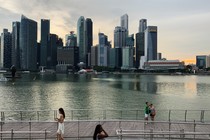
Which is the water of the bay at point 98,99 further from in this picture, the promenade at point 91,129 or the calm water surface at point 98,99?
the promenade at point 91,129

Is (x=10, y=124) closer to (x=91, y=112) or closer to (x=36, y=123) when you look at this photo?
(x=36, y=123)

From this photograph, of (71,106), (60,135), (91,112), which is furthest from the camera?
(71,106)

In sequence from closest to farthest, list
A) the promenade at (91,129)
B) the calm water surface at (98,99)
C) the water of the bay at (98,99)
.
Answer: the promenade at (91,129)
the water of the bay at (98,99)
the calm water surface at (98,99)

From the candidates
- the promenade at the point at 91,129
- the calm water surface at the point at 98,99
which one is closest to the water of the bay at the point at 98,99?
the calm water surface at the point at 98,99

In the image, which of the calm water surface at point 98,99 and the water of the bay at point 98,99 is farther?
the calm water surface at point 98,99

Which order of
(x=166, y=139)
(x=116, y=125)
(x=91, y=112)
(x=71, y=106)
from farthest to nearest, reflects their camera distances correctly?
1. (x=71, y=106)
2. (x=91, y=112)
3. (x=116, y=125)
4. (x=166, y=139)

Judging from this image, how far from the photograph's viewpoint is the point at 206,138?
20.0 m

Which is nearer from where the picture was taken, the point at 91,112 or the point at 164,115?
the point at 164,115

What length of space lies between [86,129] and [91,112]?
3356cm

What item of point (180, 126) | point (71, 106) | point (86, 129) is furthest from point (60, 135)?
point (71, 106)

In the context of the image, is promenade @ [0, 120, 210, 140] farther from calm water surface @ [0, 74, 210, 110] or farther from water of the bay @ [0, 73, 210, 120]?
calm water surface @ [0, 74, 210, 110]

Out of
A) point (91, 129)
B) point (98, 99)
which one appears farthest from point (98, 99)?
point (91, 129)

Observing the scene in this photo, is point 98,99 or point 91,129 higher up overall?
point 91,129

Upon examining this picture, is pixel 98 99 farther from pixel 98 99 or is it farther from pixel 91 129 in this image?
pixel 91 129
